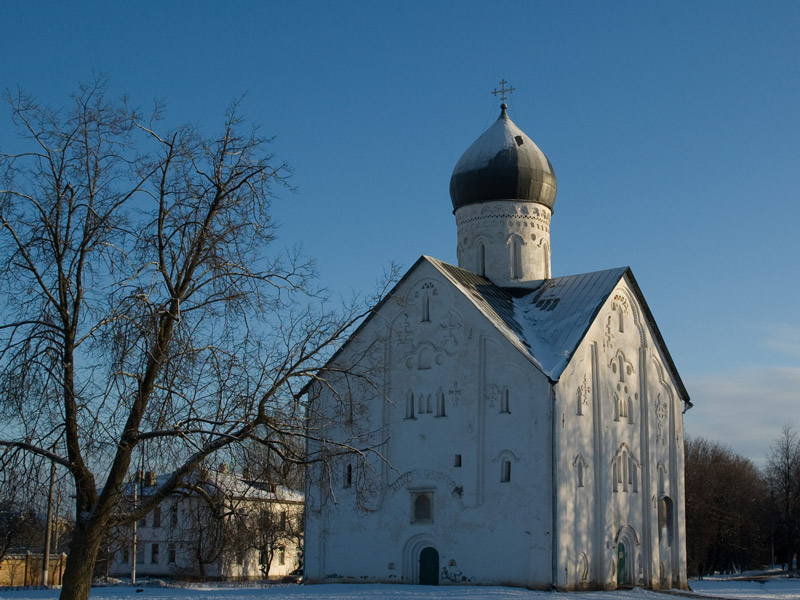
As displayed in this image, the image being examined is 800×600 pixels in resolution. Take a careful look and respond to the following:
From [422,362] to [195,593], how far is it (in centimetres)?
779

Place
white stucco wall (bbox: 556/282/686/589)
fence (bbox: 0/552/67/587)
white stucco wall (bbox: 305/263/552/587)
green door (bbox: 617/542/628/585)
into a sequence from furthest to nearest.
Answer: fence (bbox: 0/552/67/587) < green door (bbox: 617/542/628/585) < white stucco wall (bbox: 556/282/686/589) < white stucco wall (bbox: 305/263/552/587)

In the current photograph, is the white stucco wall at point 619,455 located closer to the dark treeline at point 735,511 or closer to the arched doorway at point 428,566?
the arched doorway at point 428,566

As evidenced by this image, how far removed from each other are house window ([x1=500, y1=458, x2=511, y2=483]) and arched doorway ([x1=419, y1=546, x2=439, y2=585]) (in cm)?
252

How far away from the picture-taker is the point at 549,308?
26.3 m

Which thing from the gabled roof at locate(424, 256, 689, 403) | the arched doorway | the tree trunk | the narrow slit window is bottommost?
the arched doorway

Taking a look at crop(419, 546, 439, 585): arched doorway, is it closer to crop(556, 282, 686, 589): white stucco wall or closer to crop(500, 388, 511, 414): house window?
crop(556, 282, 686, 589): white stucco wall

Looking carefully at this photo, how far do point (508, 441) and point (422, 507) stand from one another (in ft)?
9.16

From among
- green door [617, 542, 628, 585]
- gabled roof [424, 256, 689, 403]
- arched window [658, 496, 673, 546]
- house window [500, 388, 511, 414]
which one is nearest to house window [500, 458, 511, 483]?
house window [500, 388, 511, 414]

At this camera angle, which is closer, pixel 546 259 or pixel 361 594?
pixel 361 594

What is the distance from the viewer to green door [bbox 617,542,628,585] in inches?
963

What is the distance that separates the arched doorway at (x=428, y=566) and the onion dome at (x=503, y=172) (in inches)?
423

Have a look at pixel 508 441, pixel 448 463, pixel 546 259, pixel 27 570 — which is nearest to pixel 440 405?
pixel 448 463

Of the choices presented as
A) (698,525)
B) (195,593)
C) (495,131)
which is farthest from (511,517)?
(698,525)

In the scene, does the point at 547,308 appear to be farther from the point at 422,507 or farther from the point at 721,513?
the point at 721,513
